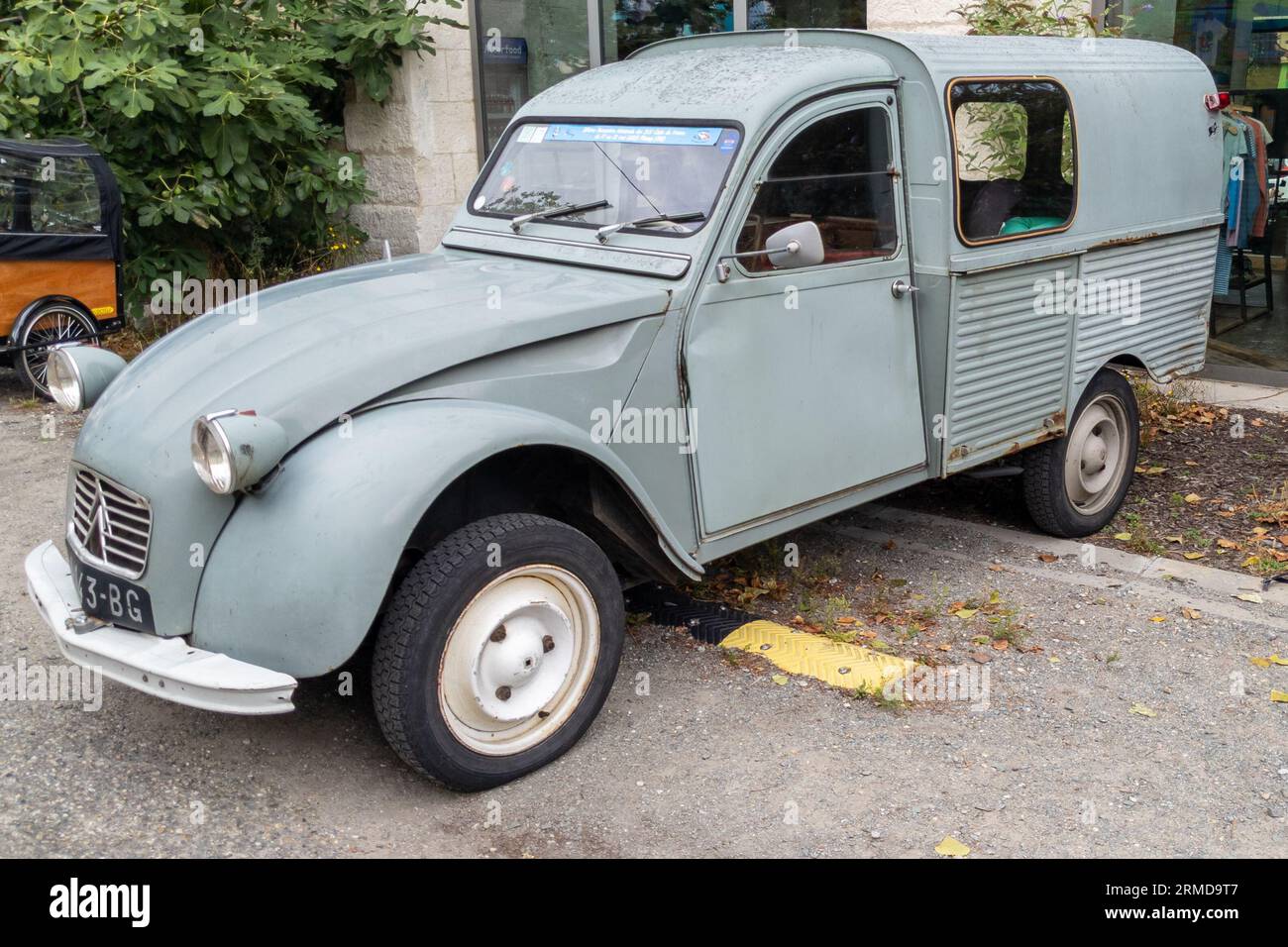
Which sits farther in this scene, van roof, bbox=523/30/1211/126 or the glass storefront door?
the glass storefront door

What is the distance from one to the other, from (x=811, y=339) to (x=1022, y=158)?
60.5 inches

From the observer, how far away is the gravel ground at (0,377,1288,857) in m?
3.36

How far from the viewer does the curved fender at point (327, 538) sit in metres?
3.16

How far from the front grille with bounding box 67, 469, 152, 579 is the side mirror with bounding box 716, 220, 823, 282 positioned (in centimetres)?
188

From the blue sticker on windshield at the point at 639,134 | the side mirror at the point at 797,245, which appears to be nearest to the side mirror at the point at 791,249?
the side mirror at the point at 797,245

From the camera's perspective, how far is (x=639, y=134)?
4371mm

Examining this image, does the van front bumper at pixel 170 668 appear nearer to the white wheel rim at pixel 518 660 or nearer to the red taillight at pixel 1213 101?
the white wheel rim at pixel 518 660

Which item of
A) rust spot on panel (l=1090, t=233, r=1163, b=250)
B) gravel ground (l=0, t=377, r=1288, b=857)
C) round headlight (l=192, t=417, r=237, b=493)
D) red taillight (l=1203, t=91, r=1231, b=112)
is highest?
red taillight (l=1203, t=91, r=1231, b=112)

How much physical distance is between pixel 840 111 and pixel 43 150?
5611 mm

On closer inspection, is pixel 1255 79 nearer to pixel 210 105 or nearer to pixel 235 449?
pixel 210 105

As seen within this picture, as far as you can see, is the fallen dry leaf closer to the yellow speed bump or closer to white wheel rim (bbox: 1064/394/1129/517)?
the yellow speed bump

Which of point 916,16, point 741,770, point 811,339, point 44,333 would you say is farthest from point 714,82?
point 44,333

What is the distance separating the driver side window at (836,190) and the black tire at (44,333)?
5640 millimetres

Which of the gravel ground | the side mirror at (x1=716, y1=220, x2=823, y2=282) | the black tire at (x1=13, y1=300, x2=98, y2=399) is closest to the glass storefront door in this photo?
the gravel ground
